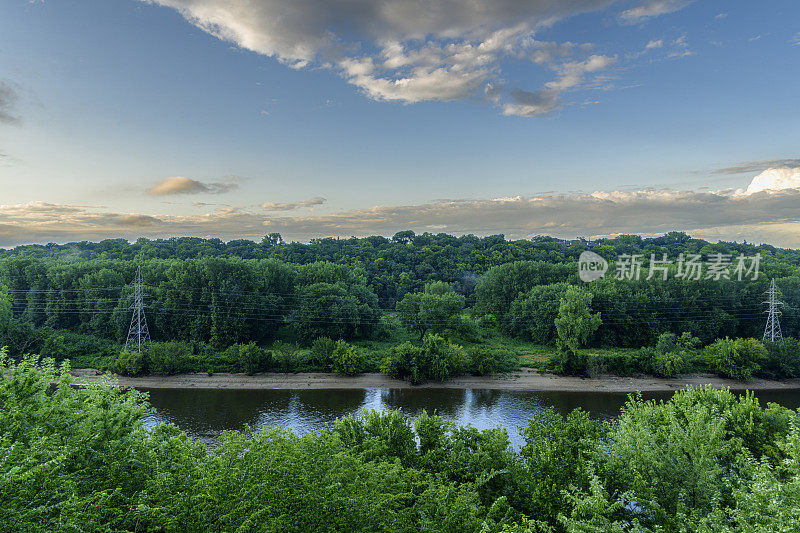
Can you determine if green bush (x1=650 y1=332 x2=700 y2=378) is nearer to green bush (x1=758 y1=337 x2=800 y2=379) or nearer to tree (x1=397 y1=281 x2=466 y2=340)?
green bush (x1=758 y1=337 x2=800 y2=379)

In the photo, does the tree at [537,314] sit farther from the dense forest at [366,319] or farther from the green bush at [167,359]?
the green bush at [167,359]

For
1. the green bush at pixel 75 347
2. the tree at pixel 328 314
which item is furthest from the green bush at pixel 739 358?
the green bush at pixel 75 347

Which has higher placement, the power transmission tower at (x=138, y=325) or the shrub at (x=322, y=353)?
the power transmission tower at (x=138, y=325)

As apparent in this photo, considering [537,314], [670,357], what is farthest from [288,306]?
[670,357]

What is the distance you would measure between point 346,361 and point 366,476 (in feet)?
105

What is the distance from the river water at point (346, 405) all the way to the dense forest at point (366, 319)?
3.77 metres

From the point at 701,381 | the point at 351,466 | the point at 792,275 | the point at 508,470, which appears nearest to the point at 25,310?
the point at 351,466

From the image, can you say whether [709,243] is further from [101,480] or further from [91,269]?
[91,269]

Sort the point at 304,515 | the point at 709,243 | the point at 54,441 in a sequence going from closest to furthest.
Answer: the point at 304,515
the point at 54,441
the point at 709,243

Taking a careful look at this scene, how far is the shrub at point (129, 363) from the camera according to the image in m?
41.3

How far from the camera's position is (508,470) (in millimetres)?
13945

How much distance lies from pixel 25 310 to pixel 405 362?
55956mm

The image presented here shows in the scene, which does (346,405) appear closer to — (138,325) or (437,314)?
(437,314)

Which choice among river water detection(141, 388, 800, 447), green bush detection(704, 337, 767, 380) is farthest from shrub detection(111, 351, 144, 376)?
green bush detection(704, 337, 767, 380)
